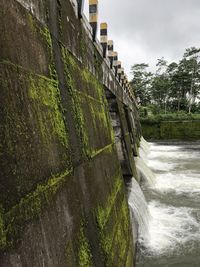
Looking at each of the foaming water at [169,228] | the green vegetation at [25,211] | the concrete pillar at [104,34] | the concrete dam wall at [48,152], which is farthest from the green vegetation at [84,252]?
the concrete pillar at [104,34]

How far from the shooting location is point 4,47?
1.81m

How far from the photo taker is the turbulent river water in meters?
6.15

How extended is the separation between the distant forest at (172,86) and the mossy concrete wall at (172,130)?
10.0 meters

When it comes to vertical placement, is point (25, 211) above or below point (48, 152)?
below

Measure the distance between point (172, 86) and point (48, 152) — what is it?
52.6 meters

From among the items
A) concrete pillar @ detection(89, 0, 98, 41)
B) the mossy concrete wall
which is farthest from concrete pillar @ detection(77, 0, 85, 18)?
the mossy concrete wall

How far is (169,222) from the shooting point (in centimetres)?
810

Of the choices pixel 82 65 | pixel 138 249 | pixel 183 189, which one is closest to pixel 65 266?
pixel 82 65

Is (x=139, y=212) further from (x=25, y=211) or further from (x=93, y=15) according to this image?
(x=25, y=211)

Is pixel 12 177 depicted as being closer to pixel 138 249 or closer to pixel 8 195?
pixel 8 195

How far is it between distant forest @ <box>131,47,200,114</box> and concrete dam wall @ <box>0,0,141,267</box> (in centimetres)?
4383

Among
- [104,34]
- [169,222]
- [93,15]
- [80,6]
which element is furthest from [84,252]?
[169,222]

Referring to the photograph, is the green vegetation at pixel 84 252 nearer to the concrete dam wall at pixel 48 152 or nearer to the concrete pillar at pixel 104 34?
the concrete dam wall at pixel 48 152

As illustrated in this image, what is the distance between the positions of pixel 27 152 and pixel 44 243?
581 mm
